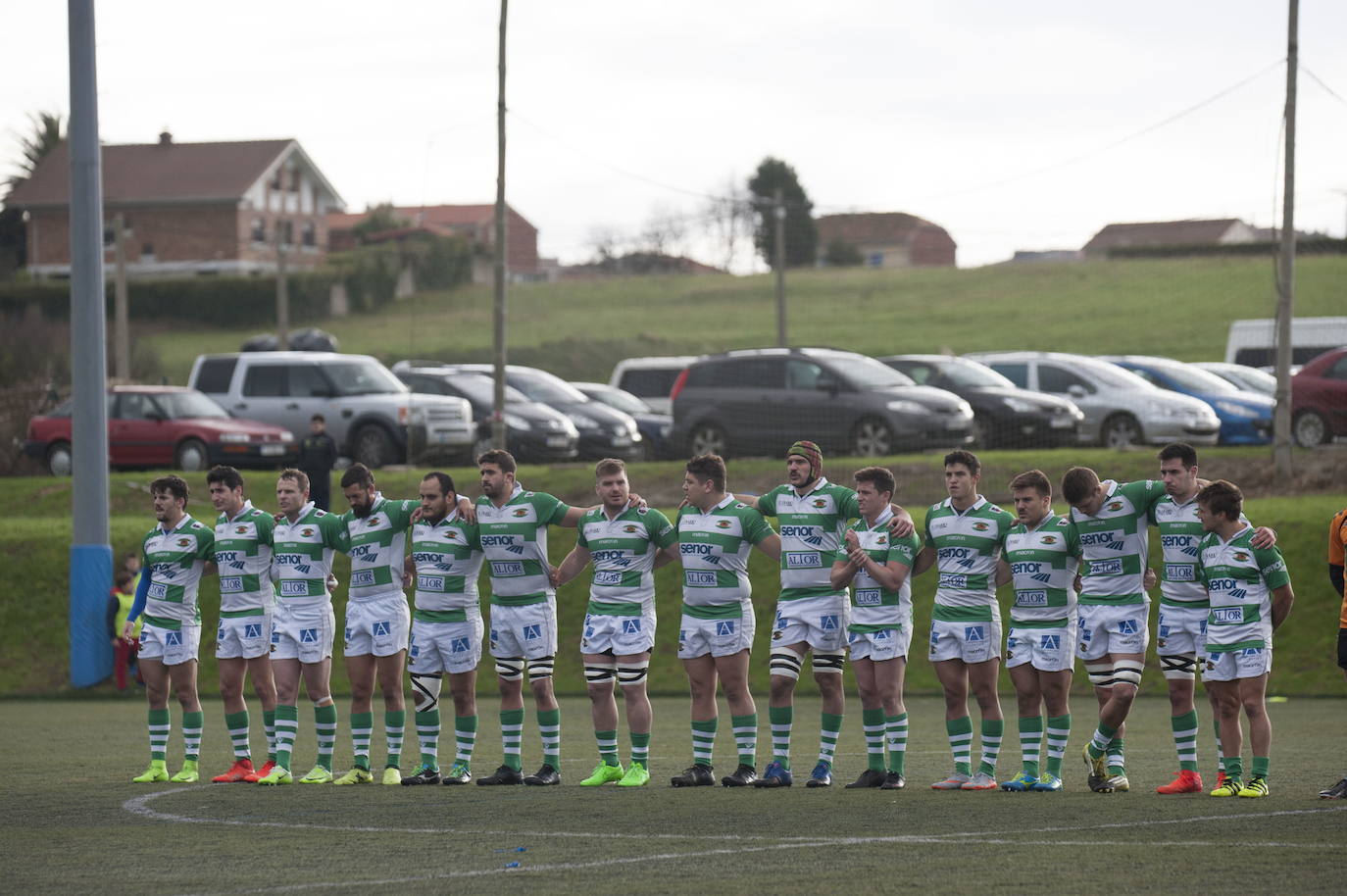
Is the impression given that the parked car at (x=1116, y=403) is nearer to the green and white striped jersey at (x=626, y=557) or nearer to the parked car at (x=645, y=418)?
the parked car at (x=645, y=418)

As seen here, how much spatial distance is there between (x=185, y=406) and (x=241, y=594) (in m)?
17.5

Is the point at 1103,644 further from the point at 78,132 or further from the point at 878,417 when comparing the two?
the point at 878,417

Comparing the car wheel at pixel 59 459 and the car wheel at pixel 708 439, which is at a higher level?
the car wheel at pixel 708 439

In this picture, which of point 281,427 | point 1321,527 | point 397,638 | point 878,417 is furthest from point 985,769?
point 281,427

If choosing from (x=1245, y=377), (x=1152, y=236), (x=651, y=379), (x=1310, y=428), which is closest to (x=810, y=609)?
(x=1310, y=428)

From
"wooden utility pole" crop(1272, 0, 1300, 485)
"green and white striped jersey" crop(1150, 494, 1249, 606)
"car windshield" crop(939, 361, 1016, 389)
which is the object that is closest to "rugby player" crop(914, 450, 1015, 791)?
"green and white striped jersey" crop(1150, 494, 1249, 606)

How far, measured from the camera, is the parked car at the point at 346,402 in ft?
93.6

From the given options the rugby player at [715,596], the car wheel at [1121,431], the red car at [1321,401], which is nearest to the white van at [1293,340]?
the car wheel at [1121,431]

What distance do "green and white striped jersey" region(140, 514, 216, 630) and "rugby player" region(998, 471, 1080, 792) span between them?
576 centimetres

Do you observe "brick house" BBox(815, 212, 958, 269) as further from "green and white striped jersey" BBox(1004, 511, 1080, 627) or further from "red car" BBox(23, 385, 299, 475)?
"green and white striped jersey" BBox(1004, 511, 1080, 627)

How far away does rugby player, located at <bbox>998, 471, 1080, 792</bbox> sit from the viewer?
1112 centimetres

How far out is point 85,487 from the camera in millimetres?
20016

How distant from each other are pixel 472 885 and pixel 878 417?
62.4 feet

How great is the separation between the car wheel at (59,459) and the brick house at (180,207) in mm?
43404
